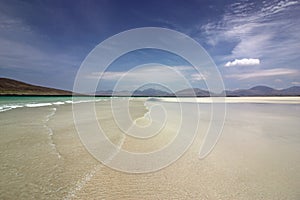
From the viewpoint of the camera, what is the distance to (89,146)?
6.75 m

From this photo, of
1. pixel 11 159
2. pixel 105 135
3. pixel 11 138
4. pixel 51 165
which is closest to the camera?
pixel 51 165

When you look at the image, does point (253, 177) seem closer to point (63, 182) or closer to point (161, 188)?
point (161, 188)

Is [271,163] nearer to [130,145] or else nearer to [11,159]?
[130,145]

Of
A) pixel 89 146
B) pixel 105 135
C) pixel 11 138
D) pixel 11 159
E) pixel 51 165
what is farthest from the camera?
pixel 105 135

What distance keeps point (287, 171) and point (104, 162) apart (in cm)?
429

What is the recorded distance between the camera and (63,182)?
396 cm

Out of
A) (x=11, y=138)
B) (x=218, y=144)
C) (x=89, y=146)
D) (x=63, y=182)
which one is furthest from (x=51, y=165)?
(x=218, y=144)

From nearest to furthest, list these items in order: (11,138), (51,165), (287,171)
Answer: (287,171) → (51,165) → (11,138)

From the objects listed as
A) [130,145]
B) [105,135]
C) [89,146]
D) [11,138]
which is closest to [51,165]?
[89,146]

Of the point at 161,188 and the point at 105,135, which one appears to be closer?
the point at 161,188

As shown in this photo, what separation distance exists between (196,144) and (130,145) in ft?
7.50

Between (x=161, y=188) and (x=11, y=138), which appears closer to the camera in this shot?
(x=161, y=188)

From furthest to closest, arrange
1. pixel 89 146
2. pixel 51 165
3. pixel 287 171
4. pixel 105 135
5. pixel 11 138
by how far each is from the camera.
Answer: pixel 105 135
pixel 11 138
pixel 89 146
pixel 51 165
pixel 287 171

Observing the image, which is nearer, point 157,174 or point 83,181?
point 83,181
